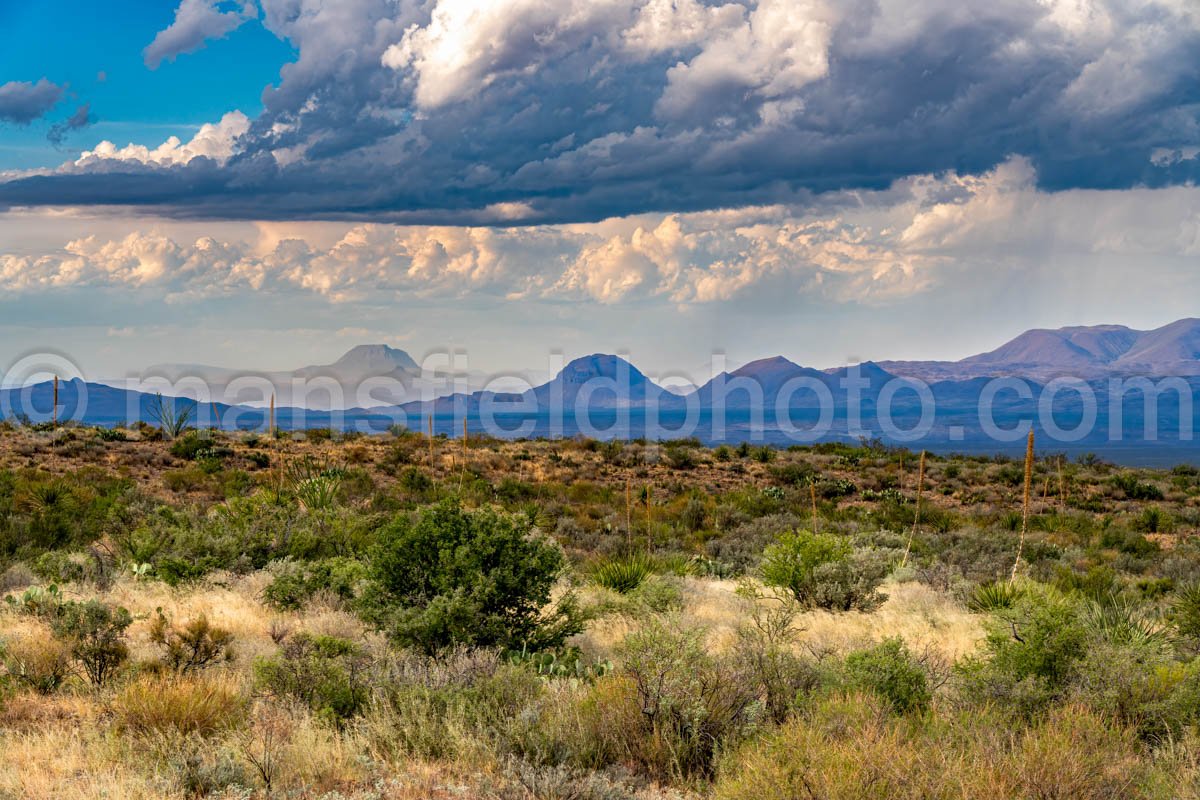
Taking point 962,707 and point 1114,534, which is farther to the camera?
point 1114,534

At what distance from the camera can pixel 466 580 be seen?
9.29 m

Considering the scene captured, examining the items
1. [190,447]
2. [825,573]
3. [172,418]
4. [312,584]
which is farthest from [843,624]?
[172,418]

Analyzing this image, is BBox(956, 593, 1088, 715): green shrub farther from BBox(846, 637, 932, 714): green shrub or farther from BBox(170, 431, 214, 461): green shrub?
BBox(170, 431, 214, 461): green shrub

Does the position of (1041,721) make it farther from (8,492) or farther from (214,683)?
(8,492)

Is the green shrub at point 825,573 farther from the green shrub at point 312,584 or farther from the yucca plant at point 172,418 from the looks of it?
the yucca plant at point 172,418

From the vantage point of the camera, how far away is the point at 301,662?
760cm

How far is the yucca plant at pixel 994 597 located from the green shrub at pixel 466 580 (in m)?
6.81

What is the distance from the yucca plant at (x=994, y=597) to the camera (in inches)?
518

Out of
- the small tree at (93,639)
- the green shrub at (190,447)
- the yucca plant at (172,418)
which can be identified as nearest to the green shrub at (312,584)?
the small tree at (93,639)

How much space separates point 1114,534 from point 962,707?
20.4m

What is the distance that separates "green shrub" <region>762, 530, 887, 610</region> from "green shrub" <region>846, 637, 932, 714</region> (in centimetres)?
609

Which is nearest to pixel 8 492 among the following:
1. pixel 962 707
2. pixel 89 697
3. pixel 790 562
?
pixel 89 697

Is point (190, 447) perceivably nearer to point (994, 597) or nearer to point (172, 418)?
point (172, 418)

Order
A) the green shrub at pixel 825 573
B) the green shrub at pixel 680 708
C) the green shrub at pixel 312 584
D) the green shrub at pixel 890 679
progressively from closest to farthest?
the green shrub at pixel 680 708
the green shrub at pixel 890 679
the green shrub at pixel 312 584
the green shrub at pixel 825 573
